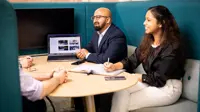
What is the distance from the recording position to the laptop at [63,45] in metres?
2.86

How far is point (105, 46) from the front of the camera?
9.04 feet

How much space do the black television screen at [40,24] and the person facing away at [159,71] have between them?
1173mm

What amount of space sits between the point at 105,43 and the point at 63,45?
459 millimetres

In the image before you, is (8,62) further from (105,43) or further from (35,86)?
(105,43)

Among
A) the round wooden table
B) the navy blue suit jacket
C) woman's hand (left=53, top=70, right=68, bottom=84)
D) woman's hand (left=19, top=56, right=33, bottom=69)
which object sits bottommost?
the round wooden table

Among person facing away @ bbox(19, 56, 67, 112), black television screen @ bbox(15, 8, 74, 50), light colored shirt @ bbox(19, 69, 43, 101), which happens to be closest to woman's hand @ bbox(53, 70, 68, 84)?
person facing away @ bbox(19, 56, 67, 112)

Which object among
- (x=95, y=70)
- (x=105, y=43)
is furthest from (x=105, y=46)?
(x=95, y=70)

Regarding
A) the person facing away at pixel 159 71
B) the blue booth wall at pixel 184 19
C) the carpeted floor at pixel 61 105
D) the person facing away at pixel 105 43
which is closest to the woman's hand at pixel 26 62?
the person facing away at pixel 105 43

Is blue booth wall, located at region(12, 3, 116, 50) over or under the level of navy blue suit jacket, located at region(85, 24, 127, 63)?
over

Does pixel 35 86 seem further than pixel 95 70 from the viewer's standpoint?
No

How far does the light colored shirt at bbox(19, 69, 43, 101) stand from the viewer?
1.53 meters

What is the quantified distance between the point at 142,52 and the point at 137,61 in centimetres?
11

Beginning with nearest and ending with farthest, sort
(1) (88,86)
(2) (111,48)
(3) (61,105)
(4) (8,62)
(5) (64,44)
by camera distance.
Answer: (4) (8,62)
(1) (88,86)
(2) (111,48)
(5) (64,44)
(3) (61,105)

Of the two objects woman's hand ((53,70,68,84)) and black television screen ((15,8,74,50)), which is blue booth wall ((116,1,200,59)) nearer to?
black television screen ((15,8,74,50))
